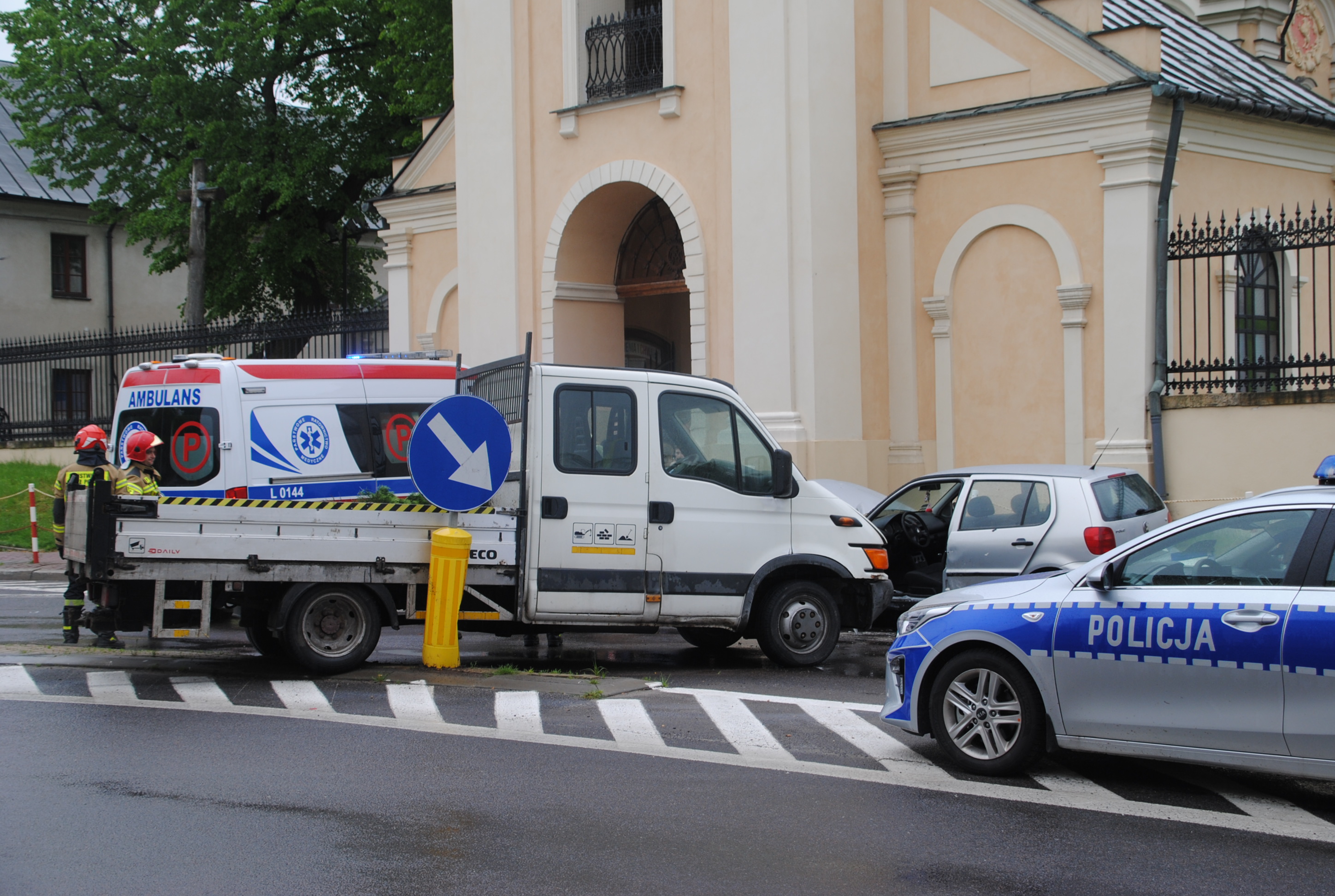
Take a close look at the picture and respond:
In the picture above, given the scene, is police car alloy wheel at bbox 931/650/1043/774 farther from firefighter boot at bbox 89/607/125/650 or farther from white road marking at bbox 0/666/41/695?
white road marking at bbox 0/666/41/695

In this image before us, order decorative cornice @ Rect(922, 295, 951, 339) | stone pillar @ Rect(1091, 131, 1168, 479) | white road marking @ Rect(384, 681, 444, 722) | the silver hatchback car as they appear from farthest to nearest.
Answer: decorative cornice @ Rect(922, 295, 951, 339) → stone pillar @ Rect(1091, 131, 1168, 479) → the silver hatchback car → white road marking @ Rect(384, 681, 444, 722)

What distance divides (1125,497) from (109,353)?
22319mm

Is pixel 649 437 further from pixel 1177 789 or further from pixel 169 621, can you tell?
pixel 1177 789

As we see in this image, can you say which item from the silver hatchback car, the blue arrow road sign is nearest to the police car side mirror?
the silver hatchback car

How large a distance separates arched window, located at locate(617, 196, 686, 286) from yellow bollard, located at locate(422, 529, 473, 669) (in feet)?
36.3

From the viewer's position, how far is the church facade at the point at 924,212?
15.9 m

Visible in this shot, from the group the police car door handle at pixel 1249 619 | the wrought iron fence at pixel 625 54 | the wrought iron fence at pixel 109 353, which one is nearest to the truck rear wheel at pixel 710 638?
the police car door handle at pixel 1249 619

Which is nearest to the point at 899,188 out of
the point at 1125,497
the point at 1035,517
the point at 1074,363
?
the point at 1074,363

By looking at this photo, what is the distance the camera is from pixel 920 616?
296 inches

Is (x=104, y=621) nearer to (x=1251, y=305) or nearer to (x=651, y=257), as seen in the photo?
(x=651, y=257)

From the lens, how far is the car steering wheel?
1267 centimetres

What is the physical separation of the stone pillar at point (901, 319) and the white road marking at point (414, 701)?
955 cm

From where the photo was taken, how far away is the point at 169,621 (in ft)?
30.6

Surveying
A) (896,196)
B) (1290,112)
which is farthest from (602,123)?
(1290,112)
